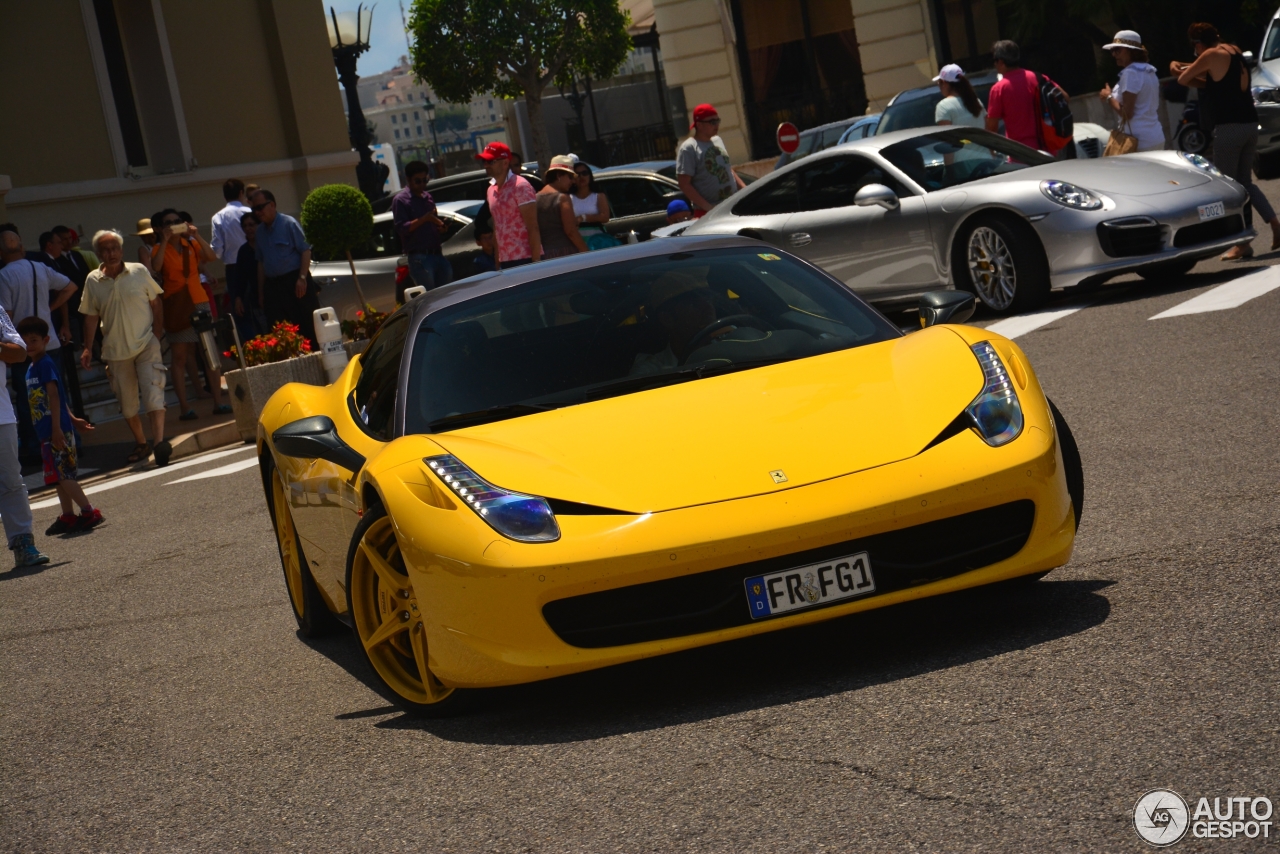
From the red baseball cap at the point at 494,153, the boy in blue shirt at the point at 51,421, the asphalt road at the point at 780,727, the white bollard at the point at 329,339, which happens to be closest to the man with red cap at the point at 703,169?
the red baseball cap at the point at 494,153

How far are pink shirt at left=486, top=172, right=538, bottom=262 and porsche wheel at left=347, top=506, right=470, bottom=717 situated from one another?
8662 mm

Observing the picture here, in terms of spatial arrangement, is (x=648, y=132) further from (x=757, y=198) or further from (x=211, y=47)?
(x=757, y=198)

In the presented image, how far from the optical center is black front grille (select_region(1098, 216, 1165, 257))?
37.2 feet

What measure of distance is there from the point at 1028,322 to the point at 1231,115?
2624 millimetres

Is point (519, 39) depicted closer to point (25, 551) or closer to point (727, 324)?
point (25, 551)

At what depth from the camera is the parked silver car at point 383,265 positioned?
1745cm

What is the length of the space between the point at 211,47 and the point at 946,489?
65.4 feet

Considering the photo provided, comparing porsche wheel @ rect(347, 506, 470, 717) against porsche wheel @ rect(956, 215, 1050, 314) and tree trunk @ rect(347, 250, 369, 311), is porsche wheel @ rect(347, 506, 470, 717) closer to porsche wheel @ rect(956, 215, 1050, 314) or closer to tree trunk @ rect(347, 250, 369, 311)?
porsche wheel @ rect(956, 215, 1050, 314)

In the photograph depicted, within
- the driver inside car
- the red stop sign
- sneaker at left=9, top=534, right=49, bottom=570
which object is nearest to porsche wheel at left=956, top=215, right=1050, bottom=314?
the red stop sign

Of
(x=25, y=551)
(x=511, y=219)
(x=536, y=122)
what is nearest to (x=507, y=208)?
(x=511, y=219)

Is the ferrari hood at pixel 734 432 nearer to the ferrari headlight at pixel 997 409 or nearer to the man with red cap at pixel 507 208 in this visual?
the ferrari headlight at pixel 997 409

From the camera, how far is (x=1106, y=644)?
434 cm

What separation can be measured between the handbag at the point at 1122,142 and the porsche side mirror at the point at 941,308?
383 inches

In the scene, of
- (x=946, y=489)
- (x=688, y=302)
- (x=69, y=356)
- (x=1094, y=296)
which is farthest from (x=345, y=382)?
(x=69, y=356)
